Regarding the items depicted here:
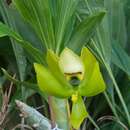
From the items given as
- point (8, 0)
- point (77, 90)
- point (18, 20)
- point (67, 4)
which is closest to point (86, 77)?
point (77, 90)

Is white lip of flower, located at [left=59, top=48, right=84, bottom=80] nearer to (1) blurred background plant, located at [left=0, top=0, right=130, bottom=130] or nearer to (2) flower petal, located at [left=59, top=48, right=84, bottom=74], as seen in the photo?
(2) flower petal, located at [left=59, top=48, right=84, bottom=74]

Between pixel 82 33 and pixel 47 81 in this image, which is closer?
pixel 47 81

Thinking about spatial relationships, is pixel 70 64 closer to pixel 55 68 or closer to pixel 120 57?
pixel 55 68

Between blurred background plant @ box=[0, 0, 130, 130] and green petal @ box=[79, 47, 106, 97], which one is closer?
green petal @ box=[79, 47, 106, 97]

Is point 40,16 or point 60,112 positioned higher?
point 40,16

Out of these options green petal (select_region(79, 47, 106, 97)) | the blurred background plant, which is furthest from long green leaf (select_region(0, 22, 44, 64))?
green petal (select_region(79, 47, 106, 97))

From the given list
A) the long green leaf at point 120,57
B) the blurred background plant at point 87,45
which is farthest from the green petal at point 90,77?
the long green leaf at point 120,57

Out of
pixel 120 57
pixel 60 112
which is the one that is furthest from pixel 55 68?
pixel 120 57
